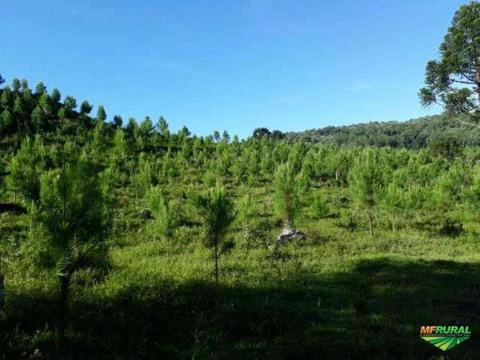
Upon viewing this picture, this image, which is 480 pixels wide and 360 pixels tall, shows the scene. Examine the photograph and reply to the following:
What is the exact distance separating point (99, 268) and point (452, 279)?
1680cm

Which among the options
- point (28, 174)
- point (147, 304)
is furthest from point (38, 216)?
point (28, 174)

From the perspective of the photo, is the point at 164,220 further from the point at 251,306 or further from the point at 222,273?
the point at 251,306

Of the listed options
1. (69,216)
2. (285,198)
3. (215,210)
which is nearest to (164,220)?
(285,198)

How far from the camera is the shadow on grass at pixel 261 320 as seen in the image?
31.9 ft

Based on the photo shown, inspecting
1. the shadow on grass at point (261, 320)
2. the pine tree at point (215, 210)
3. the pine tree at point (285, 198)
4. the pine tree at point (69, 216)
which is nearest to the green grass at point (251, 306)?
the shadow on grass at point (261, 320)

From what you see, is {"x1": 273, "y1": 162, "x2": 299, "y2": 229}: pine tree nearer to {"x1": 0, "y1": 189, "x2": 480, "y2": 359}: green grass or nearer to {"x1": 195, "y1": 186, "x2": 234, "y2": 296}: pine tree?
{"x1": 0, "y1": 189, "x2": 480, "y2": 359}: green grass

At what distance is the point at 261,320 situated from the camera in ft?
40.4

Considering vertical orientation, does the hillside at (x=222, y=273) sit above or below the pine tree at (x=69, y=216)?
below

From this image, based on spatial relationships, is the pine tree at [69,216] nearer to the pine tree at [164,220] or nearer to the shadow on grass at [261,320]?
the shadow on grass at [261,320]

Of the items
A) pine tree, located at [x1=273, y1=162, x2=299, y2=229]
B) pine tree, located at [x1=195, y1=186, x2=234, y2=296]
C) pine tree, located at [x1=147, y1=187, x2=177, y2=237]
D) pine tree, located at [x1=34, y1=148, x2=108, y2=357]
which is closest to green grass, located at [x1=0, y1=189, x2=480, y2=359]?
pine tree, located at [x1=34, y1=148, x2=108, y2=357]

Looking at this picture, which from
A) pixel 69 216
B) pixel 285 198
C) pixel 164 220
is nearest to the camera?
pixel 69 216

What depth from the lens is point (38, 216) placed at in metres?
9.55

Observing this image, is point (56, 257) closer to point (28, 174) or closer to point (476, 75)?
point (476, 75)

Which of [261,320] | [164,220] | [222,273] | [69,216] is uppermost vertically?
[69,216]
